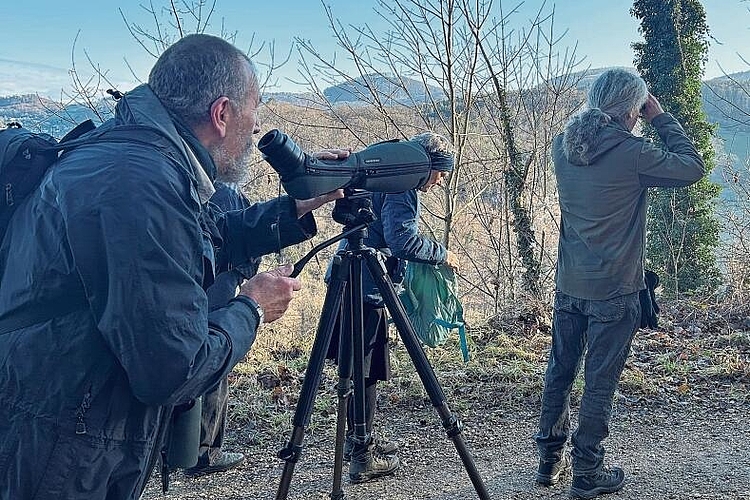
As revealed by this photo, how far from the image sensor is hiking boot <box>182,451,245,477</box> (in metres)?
3.49

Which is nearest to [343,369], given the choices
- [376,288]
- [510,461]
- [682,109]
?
[376,288]

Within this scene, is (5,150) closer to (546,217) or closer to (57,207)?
(57,207)

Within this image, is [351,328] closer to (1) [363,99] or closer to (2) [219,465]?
(2) [219,465]

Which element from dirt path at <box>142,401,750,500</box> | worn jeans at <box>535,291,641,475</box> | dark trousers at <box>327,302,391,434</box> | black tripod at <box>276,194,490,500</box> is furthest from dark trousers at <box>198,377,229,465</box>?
worn jeans at <box>535,291,641,475</box>

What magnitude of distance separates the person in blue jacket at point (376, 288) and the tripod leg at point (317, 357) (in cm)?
76

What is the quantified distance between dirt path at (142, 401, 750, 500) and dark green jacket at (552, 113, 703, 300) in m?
1.06

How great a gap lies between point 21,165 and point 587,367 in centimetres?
257

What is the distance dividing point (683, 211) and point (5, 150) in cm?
1003

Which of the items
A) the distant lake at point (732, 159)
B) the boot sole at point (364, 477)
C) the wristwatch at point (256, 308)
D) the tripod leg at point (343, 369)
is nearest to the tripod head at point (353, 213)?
the tripod leg at point (343, 369)

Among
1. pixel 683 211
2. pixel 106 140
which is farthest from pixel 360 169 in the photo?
pixel 683 211

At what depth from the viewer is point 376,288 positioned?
3219 millimetres

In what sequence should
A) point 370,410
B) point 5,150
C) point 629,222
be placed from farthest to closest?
1. point 370,410
2. point 629,222
3. point 5,150

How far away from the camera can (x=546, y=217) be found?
762 cm

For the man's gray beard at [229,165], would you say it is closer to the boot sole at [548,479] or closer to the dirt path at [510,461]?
the dirt path at [510,461]
